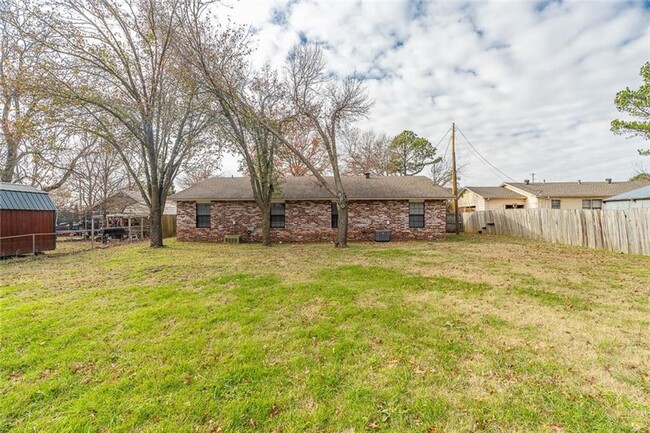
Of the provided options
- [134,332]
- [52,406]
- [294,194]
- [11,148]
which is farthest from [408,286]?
[11,148]

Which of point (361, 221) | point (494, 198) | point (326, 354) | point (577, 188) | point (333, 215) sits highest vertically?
point (577, 188)

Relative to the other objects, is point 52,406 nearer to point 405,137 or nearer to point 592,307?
point 592,307

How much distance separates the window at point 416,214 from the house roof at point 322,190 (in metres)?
0.62

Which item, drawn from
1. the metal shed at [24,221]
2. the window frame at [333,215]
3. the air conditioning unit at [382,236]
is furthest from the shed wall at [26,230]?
the air conditioning unit at [382,236]

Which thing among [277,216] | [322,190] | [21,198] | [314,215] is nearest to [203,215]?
[277,216]

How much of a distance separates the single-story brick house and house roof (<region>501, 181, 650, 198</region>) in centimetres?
1436

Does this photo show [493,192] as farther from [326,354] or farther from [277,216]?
[326,354]

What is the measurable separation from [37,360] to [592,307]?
26.7ft

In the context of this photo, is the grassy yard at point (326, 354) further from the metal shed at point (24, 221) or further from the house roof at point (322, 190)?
the house roof at point (322, 190)

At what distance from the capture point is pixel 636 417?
2.35 metres

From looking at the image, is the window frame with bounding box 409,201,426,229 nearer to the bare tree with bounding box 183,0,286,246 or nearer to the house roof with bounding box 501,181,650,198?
the bare tree with bounding box 183,0,286,246

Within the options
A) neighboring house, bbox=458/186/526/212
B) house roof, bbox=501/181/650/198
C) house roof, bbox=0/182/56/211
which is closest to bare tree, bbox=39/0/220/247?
house roof, bbox=0/182/56/211

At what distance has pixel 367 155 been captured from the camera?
89.8 ft

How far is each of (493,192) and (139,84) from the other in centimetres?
2681
